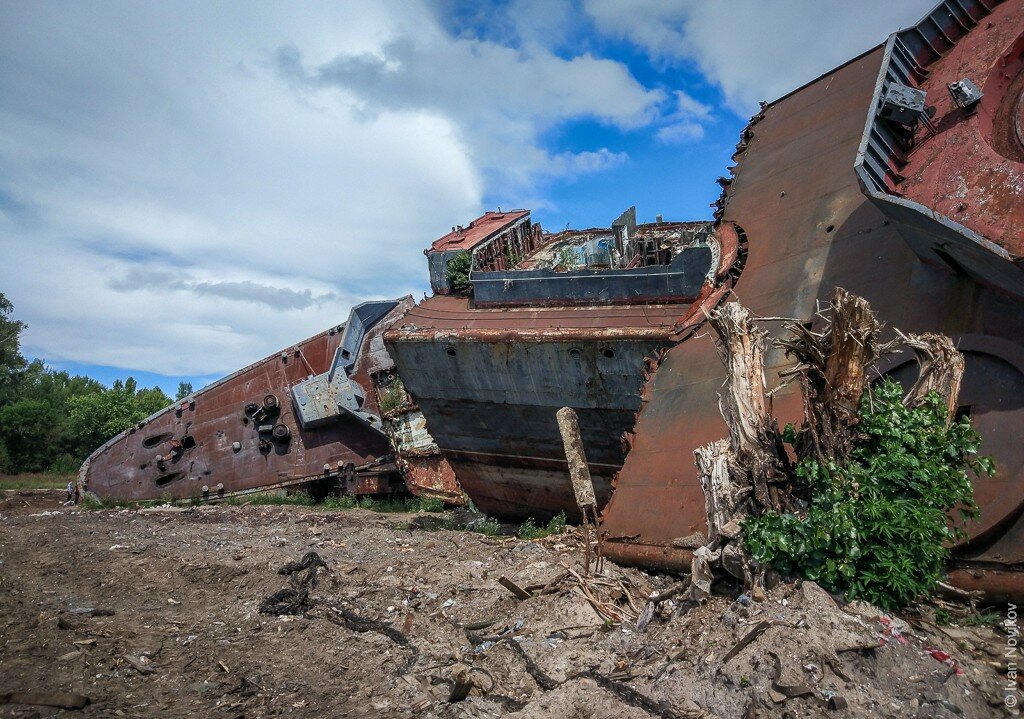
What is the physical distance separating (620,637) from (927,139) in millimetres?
5582

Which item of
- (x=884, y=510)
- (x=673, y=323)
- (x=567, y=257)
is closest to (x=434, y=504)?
(x=567, y=257)

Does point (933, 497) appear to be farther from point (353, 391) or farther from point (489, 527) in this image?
point (353, 391)

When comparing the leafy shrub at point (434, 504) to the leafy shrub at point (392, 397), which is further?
the leafy shrub at point (392, 397)

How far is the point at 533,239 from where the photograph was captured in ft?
49.8

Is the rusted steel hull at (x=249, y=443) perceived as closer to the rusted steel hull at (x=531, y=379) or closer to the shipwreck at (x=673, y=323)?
the shipwreck at (x=673, y=323)

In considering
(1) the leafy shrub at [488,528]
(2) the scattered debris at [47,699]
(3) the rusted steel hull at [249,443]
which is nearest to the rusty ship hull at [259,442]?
(3) the rusted steel hull at [249,443]

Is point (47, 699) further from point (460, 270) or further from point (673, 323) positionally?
point (460, 270)

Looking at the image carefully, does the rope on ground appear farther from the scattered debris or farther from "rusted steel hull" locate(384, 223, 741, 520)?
"rusted steel hull" locate(384, 223, 741, 520)

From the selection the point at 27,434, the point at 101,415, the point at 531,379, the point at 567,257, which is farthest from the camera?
the point at 101,415

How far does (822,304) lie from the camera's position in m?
7.18

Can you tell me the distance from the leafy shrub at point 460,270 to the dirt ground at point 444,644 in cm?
459

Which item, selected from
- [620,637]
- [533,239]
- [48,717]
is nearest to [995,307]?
[620,637]

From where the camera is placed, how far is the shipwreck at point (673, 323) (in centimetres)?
563

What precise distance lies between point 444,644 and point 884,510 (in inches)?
137
